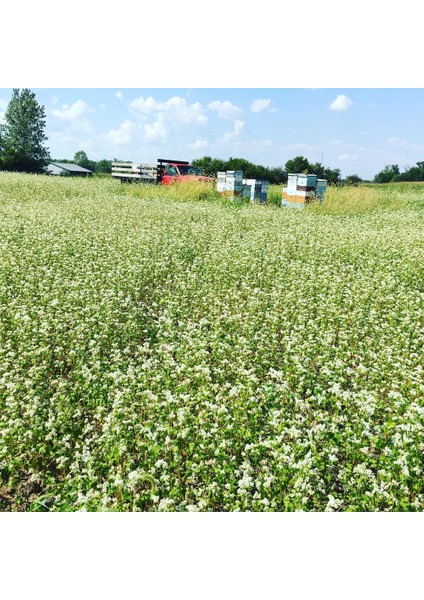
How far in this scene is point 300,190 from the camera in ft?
64.0

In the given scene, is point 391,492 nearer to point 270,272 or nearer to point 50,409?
point 50,409

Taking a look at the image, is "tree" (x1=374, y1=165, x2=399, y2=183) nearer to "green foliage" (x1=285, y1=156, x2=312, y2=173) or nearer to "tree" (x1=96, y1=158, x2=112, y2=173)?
"green foliage" (x1=285, y1=156, x2=312, y2=173)

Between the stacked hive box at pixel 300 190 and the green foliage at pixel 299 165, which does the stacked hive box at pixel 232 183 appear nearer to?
the stacked hive box at pixel 300 190

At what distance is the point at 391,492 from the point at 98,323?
4.41 metres

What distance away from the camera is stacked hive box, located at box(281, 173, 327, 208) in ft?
63.0

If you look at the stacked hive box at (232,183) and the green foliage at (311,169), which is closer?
the stacked hive box at (232,183)

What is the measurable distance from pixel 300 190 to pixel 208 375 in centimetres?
1579

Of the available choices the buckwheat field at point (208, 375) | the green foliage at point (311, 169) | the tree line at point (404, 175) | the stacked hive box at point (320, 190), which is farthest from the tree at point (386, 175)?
the buckwheat field at point (208, 375)

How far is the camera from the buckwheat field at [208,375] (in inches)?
152

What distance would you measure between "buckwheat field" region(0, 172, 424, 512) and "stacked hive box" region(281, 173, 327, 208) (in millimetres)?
8042

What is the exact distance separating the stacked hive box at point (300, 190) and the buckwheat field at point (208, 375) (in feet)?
26.4

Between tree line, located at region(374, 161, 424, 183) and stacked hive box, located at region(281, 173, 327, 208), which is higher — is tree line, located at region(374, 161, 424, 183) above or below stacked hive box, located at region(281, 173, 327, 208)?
above

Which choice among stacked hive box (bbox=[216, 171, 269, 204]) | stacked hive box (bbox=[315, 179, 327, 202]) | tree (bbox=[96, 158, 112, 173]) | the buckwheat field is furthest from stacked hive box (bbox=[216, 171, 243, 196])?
tree (bbox=[96, 158, 112, 173])

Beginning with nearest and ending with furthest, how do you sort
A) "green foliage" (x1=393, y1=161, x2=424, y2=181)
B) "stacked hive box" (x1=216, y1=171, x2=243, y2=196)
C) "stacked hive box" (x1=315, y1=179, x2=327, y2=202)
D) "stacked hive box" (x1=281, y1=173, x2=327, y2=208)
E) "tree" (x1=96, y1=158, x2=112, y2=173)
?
"stacked hive box" (x1=281, y1=173, x2=327, y2=208), "stacked hive box" (x1=216, y1=171, x2=243, y2=196), "stacked hive box" (x1=315, y1=179, x2=327, y2=202), "green foliage" (x1=393, y1=161, x2=424, y2=181), "tree" (x1=96, y1=158, x2=112, y2=173)
